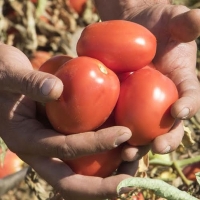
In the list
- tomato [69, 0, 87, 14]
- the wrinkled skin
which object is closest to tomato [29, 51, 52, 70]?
tomato [69, 0, 87, 14]

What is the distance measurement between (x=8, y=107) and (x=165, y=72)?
47 centimetres

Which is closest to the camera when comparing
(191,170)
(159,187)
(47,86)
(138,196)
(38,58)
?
(159,187)

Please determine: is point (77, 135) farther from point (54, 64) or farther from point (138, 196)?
point (138, 196)

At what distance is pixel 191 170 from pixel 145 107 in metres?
0.98

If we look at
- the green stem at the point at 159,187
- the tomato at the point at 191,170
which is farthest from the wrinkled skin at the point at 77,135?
the tomato at the point at 191,170

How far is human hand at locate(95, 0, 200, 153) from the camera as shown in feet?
5.57

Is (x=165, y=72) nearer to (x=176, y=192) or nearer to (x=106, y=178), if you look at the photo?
(x=106, y=178)

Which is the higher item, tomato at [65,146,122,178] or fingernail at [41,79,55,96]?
fingernail at [41,79,55,96]

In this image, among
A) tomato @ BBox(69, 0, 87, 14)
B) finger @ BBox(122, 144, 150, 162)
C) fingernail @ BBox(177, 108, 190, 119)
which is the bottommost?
tomato @ BBox(69, 0, 87, 14)

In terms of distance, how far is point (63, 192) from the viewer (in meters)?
1.78

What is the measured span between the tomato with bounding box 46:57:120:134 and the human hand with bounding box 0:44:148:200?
0.04m

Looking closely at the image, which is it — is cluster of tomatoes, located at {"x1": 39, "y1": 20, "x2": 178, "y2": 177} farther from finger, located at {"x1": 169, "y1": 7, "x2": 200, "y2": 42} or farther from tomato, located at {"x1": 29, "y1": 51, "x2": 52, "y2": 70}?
tomato, located at {"x1": 29, "y1": 51, "x2": 52, "y2": 70}

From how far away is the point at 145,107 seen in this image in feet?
5.48

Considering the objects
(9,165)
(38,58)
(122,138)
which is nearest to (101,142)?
(122,138)
